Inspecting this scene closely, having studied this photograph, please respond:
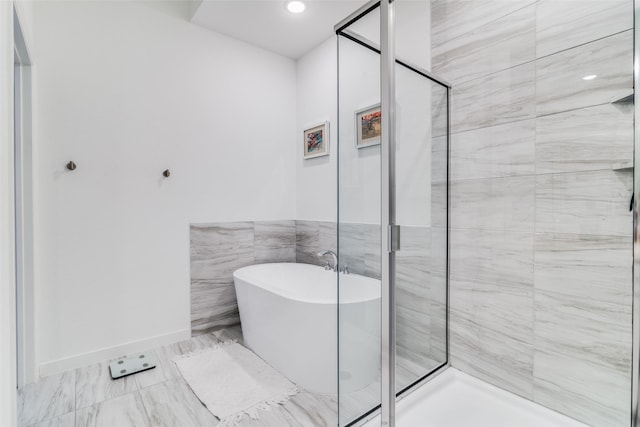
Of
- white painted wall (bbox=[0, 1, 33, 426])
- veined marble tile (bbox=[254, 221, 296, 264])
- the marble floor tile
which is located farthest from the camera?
veined marble tile (bbox=[254, 221, 296, 264])

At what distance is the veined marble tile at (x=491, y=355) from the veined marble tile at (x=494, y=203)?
1.72 feet

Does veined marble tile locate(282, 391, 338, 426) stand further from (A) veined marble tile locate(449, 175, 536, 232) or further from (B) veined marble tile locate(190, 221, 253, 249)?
(B) veined marble tile locate(190, 221, 253, 249)

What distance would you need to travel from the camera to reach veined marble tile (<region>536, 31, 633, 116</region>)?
1.17 metres

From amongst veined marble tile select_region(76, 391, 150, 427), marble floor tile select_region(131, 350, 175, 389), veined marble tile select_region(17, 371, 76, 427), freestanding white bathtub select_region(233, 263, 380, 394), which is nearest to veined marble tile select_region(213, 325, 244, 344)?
freestanding white bathtub select_region(233, 263, 380, 394)

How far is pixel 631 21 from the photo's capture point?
114cm

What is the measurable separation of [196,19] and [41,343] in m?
2.57

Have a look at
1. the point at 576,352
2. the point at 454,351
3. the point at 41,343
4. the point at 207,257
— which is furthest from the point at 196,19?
the point at 576,352

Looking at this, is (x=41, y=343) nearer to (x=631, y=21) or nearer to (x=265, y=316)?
(x=265, y=316)

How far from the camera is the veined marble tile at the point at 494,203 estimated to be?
4.80 ft

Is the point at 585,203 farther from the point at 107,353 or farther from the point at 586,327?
the point at 107,353

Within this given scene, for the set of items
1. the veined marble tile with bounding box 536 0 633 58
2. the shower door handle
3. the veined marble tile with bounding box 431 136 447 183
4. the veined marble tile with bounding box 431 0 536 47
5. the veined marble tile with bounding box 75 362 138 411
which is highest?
the veined marble tile with bounding box 431 0 536 47

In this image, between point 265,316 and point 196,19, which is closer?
point 265,316

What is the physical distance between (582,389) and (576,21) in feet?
5.10

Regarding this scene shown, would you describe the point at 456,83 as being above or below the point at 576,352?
above
